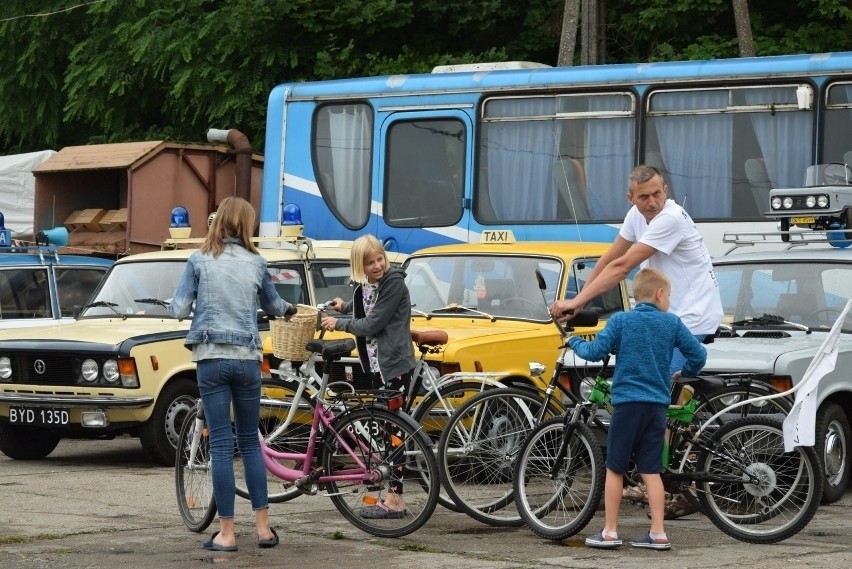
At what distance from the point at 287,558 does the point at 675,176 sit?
8.99 meters

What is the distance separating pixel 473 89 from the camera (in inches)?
658

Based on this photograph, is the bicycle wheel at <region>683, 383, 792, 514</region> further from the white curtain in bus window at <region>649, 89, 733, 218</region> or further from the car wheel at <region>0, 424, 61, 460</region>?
the white curtain in bus window at <region>649, 89, 733, 218</region>

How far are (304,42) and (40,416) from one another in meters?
12.7

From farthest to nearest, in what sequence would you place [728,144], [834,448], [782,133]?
1. [728,144]
2. [782,133]
3. [834,448]

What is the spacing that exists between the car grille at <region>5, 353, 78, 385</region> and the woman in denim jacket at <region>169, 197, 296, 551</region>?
404 centimetres

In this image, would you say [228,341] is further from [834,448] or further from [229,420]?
[834,448]

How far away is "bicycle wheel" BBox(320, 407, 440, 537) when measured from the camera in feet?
27.3

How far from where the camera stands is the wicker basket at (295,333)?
869cm

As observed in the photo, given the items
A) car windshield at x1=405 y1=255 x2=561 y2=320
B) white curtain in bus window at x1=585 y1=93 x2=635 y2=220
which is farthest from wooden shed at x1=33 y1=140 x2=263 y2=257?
car windshield at x1=405 y1=255 x2=561 y2=320

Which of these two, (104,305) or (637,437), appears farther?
(104,305)

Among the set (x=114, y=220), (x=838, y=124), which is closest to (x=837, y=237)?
(x=838, y=124)

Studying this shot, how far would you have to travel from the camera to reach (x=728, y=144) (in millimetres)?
15594

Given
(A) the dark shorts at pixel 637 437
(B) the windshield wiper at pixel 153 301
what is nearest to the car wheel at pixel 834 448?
(A) the dark shorts at pixel 637 437

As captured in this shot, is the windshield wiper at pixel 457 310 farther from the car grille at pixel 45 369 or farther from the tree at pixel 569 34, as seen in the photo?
the tree at pixel 569 34
